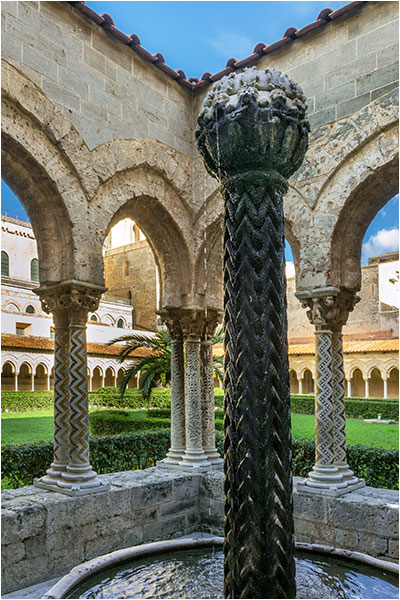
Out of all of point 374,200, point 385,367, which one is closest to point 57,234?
point 374,200

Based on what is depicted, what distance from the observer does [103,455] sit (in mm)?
Answer: 7215

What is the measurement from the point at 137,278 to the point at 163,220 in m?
29.5

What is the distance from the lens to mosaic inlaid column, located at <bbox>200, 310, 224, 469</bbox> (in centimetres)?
652

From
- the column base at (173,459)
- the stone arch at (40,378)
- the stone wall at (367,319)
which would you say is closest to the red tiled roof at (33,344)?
the stone arch at (40,378)

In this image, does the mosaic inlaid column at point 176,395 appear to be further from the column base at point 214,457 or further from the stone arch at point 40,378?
the stone arch at point 40,378

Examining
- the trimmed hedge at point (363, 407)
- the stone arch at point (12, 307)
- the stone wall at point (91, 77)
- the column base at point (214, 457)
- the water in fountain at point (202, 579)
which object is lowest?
the trimmed hedge at point (363, 407)

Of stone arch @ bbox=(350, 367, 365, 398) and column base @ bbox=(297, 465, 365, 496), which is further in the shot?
stone arch @ bbox=(350, 367, 365, 398)

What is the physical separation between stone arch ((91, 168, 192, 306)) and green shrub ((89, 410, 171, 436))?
401 cm

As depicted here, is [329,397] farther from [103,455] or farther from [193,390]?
[103,455]

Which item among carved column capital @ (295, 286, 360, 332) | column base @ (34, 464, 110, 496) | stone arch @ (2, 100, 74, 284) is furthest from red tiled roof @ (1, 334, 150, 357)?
carved column capital @ (295, 286, 360, 332)

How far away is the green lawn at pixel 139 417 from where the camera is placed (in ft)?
35.2

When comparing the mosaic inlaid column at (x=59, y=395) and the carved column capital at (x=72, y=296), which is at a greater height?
the carved column capital at (x=72, y=296)

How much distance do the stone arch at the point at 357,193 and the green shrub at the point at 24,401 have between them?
14616 mm

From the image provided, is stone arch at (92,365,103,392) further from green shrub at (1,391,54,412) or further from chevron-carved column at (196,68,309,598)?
chevron-carved column at (196,68,309,598)
